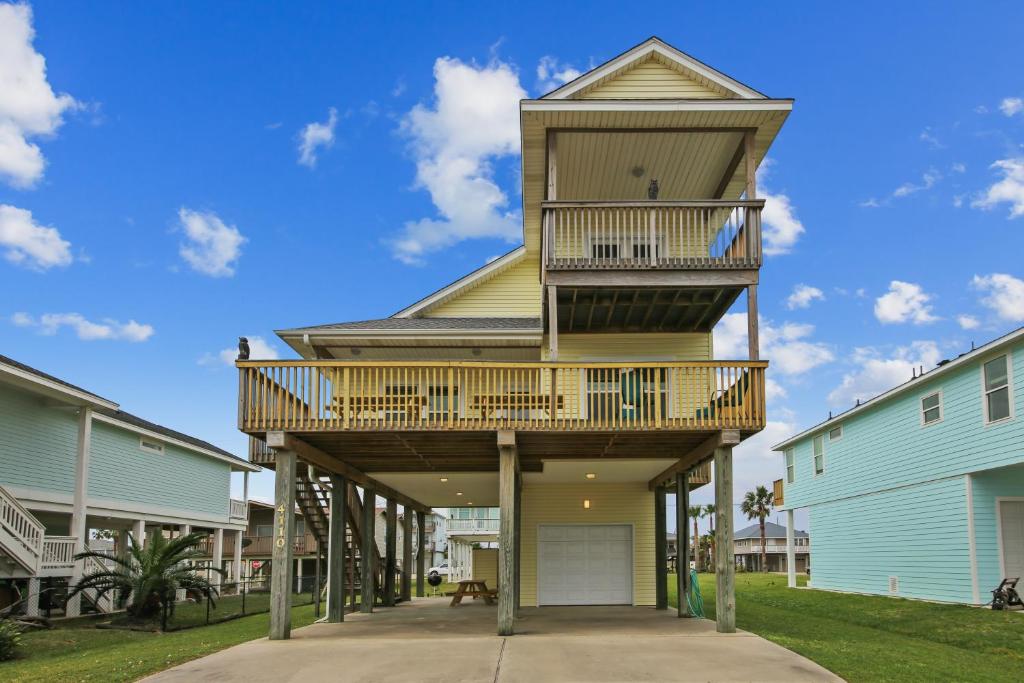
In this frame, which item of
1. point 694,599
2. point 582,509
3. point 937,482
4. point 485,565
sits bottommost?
point 485,565

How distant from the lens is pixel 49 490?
2100 cm

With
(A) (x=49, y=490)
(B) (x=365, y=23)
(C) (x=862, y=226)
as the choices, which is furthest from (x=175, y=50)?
(C) (x=862, y=226)

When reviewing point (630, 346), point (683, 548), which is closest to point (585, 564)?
point (683, 548)

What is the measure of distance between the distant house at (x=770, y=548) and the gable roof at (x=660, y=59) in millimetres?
66217

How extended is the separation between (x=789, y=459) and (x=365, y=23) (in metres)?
22.6

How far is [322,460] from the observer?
598 inches

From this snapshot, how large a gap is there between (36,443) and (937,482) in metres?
21.9

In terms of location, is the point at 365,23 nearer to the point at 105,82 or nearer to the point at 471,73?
the point at 471,73

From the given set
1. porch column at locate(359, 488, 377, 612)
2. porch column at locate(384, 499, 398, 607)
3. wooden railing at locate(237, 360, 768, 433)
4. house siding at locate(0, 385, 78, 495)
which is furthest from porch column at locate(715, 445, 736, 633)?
house siding at locate(0, 385, 78, 495)

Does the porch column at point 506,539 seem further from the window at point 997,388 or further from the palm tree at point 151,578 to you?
the window at point 997,388

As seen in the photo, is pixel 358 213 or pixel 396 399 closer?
pixel 396 399

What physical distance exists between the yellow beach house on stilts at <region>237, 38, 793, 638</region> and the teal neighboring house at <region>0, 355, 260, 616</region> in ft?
18.4

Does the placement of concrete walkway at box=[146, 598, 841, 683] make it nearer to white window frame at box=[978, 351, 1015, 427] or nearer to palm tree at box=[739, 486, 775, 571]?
white window frame at box=[978, 351, 1015, 427]

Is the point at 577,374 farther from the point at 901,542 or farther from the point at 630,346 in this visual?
the point at 901,542
